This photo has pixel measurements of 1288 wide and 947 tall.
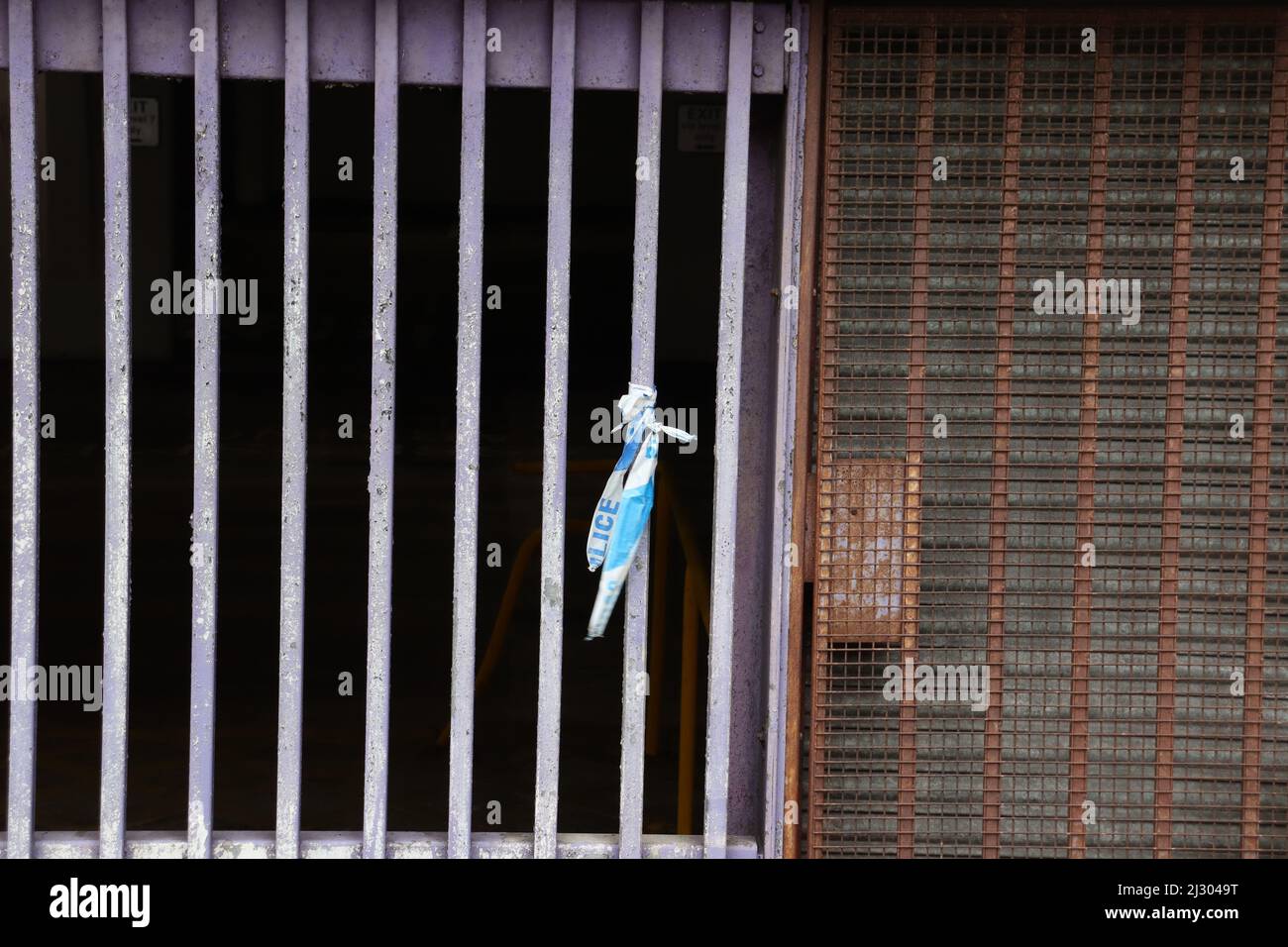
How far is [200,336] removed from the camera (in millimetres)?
3975

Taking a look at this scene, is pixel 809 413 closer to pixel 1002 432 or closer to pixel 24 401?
pixel 1002 432

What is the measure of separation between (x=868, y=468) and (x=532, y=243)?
1820cm

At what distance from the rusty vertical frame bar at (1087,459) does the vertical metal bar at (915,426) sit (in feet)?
1.46

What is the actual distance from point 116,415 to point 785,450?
1.83m

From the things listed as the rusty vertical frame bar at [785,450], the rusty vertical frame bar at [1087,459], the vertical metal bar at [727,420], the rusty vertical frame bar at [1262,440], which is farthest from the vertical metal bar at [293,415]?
the rusty vertical frame bar at [1262,440]

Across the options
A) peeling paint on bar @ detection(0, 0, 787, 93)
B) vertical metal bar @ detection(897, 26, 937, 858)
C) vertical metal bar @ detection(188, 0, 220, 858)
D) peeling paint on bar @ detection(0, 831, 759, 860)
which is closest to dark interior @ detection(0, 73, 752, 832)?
peeling paint on bar @ detection(0, 831, 759, 860)

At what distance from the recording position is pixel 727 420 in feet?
13.4

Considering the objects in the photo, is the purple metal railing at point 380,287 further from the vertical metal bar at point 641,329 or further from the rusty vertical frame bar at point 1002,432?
the rusty vertical frame bar at point 1002,432

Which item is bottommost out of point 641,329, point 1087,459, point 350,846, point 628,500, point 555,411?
point 350,846

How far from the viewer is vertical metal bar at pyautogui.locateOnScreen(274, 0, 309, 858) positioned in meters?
3.97

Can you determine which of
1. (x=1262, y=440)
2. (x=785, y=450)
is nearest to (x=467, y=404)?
(x=785, y=450)

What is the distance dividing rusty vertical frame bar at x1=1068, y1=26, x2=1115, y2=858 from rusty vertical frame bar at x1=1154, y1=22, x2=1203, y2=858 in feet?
0.67

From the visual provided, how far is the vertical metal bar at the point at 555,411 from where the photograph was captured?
13.1 ft
